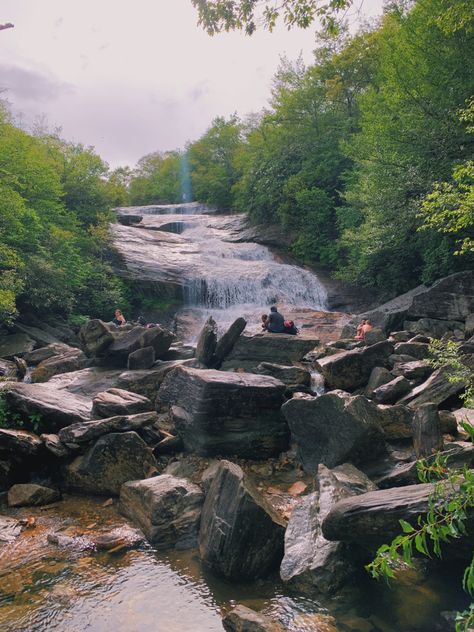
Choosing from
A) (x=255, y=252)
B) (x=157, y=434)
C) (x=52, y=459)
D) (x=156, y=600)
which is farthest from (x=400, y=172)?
(x=156, y=600)

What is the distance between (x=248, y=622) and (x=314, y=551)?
3.78ft

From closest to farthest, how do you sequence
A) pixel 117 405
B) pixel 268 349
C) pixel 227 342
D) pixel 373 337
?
pixel 117 405 → pixel 227 342 → pixel 268 349 → pixel 373 337

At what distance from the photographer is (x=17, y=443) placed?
8.00 m

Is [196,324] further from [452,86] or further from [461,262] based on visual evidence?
[452,86]

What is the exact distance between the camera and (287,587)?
4.85 meters

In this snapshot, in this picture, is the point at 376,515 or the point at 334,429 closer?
the point at 376,515

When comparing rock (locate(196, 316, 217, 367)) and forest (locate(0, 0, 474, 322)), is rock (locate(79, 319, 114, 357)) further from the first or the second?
forest (locate(0, 0, 474, 322))

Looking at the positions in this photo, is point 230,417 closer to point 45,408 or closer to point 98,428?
point 98,428

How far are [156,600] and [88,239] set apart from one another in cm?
2623

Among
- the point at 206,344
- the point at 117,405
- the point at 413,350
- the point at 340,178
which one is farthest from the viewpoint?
the point at 340,178

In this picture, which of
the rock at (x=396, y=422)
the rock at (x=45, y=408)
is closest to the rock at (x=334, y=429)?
the rock at (x=396, y=422)

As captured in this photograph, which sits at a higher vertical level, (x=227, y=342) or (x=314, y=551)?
(x=227, y=342)

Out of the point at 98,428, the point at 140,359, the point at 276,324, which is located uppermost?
the point at 276,324

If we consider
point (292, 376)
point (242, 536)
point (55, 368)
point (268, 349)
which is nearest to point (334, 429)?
point (242, 536)
